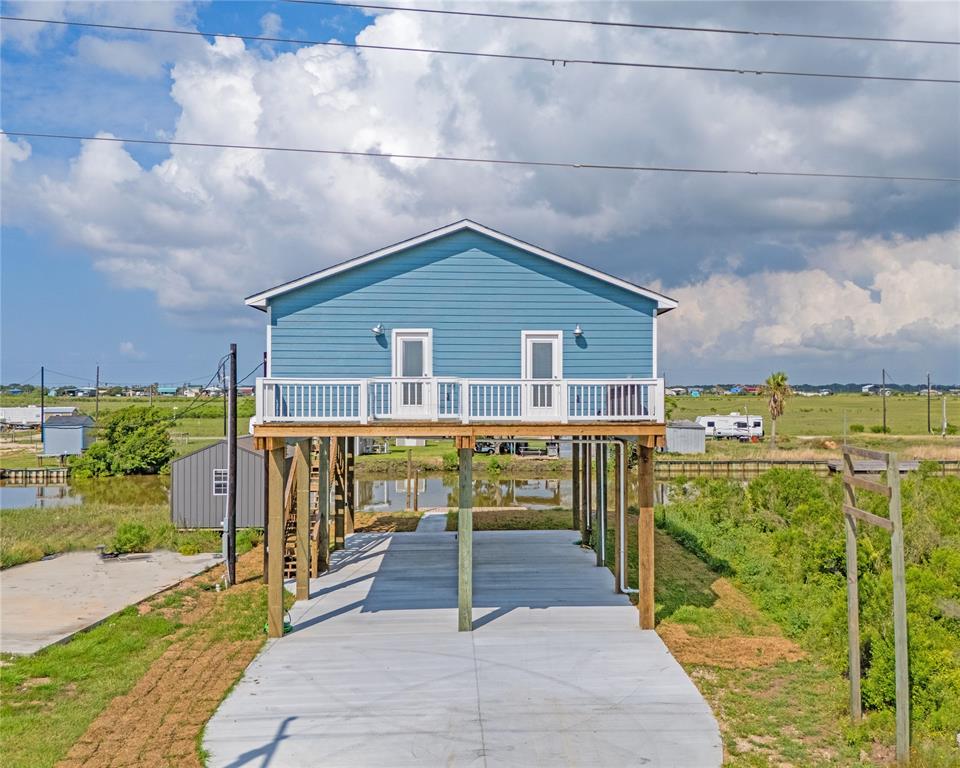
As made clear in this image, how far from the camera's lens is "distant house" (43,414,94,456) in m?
50.3

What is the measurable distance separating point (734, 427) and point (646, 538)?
51980mm

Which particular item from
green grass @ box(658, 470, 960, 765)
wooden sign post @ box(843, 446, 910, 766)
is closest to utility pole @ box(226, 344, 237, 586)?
green grass @ box(658, 470, 960, 765)

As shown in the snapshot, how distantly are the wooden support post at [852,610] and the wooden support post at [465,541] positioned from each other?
569 centimetres

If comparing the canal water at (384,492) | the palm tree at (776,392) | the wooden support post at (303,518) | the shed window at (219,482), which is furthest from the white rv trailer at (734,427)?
the wooden support post at (303,518)

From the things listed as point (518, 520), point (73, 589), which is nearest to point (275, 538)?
point (73, 589)

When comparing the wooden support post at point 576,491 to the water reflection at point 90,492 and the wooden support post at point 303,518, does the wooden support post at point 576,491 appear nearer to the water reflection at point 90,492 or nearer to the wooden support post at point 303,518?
the wooden support post at point 303,518

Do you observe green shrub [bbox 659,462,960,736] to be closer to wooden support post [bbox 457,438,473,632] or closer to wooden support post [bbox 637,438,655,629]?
wooden support post [bbox 637,438,655,629]

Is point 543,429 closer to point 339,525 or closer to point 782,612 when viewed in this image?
point 782,612

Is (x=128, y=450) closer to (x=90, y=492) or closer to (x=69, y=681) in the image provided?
(x=90, y=492)

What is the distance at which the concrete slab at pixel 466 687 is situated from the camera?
881 cm

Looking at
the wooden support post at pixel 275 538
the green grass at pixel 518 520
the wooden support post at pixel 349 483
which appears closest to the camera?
the wooden support post at pixel 275 538

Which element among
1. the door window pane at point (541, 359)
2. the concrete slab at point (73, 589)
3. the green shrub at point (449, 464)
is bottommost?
the concrete slab at point (73, 589)

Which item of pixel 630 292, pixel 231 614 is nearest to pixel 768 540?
pixel 630 292

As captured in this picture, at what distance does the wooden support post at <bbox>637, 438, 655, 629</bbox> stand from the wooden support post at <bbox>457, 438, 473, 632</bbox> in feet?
9.47
